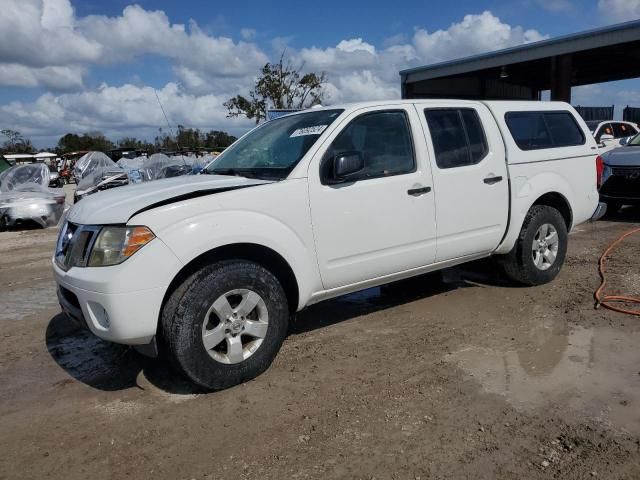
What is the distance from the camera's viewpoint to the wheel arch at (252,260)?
10.9 ft

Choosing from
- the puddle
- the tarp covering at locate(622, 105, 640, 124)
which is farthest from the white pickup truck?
the tarp covering at locate(622, 105, 640, 124)

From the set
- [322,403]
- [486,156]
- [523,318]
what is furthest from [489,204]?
[322,403]

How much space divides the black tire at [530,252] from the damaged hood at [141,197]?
2.82 m

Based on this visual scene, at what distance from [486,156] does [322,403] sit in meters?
2.75

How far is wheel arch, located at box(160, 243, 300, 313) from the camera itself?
333 cm

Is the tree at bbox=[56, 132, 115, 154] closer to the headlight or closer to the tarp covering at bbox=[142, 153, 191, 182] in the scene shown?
the tarp covering at bbox=[142, 153, 191, 182]

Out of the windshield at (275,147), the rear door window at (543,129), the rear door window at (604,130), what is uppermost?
the windshield at (275,147)

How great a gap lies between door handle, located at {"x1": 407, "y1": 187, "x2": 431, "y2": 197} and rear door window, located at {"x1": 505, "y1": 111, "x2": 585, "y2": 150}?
1.38 m

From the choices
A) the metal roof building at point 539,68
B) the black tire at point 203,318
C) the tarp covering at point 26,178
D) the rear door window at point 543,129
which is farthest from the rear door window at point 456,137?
the metal roof building at point 539,68

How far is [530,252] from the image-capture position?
17.4 feet

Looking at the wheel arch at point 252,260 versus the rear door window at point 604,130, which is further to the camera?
the rear door window at point 604,130

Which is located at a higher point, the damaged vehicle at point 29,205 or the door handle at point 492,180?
the door handle at point 492,180

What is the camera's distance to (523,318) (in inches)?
185

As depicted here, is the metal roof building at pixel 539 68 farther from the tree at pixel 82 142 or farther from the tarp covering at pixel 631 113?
the tree at pixel 82 142
